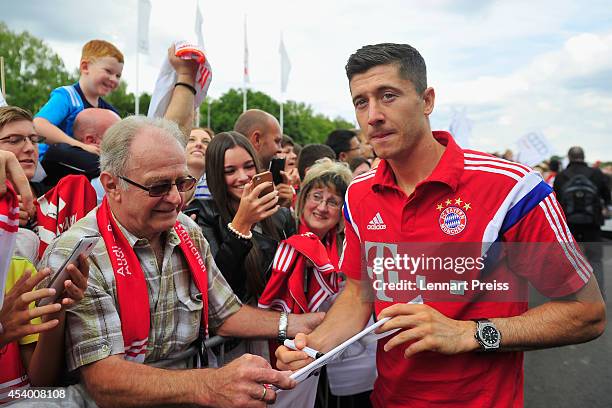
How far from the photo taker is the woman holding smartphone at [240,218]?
2.94 meters

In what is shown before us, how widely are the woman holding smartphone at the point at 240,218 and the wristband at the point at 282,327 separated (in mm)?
377

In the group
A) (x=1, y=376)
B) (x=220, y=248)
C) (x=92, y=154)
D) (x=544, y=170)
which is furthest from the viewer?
(x=544, y=170)

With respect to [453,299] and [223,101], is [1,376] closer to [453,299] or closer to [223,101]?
[453,299]

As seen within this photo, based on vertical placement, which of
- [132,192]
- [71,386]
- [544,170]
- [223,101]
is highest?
[223,101]

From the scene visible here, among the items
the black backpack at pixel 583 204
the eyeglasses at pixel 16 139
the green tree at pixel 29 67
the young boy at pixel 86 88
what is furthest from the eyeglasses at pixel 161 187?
the green tree at pixel 29 67

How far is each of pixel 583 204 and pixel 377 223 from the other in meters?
7.59

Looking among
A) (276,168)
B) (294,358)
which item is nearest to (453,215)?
(294,358)

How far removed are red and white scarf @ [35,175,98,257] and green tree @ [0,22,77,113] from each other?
1743 inches

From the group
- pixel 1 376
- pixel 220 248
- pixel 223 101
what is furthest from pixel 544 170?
pixel 223 101

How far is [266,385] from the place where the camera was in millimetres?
1854

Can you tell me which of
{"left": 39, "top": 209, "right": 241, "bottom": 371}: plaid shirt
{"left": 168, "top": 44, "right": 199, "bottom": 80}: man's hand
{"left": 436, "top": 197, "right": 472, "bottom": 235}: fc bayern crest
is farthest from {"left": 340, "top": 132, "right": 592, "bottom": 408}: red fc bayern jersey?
{"left": 168, "top": 44, "right": 199, "bottom": 80}: man's hand

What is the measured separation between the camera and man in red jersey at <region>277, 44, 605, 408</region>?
6.55ft

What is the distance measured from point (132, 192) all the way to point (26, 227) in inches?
34.7

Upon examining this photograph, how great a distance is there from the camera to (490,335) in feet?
6.54
